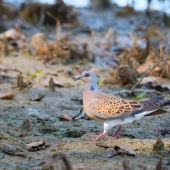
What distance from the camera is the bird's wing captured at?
10.5 ft

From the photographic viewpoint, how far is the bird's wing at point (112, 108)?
126 inches

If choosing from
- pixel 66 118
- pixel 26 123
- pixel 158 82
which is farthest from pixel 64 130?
pixel 158 82

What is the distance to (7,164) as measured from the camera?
2.52 m

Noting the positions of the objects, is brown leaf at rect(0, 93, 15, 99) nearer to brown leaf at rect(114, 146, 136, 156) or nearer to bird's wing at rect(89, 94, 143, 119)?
bird's wing at rect(89, 94, 143, 119)

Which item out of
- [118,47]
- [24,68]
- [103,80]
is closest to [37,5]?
[118,47]

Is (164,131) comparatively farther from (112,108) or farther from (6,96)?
(6,96)

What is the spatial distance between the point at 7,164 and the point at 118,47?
6764 mm

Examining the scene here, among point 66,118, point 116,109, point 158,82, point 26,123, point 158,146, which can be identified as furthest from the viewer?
point 158,82

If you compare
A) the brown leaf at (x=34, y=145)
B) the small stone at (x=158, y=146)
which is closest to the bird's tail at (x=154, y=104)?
the small stone at (x=158, y=146)

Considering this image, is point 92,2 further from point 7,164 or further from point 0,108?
point 7,164

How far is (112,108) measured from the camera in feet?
10.7

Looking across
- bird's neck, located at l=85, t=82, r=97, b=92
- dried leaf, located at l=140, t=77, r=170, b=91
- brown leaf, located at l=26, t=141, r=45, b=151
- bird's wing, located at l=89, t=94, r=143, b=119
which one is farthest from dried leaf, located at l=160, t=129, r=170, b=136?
dried leaf, located at l=140, t=77, r=170, b=91

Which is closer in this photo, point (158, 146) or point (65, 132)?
point (158, 146)

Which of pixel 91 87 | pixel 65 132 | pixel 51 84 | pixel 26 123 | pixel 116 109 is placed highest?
Result: pixel 91 87
